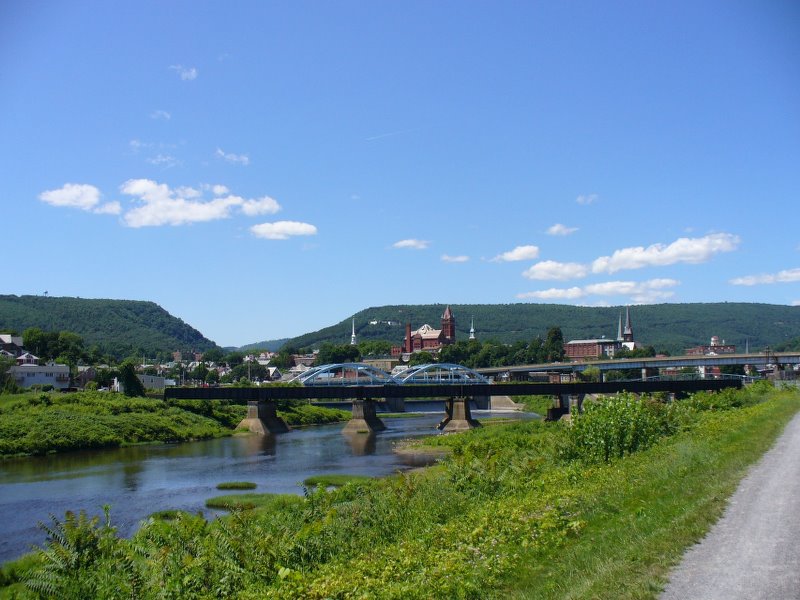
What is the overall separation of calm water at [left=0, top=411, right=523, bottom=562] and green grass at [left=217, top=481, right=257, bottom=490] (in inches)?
23.2

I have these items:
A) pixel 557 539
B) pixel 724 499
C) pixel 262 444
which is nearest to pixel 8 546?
pixel 557 539

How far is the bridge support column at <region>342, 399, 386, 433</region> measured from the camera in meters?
75.1

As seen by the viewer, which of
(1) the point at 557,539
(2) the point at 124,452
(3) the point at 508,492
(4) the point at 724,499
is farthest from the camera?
(2) the point at 124,452

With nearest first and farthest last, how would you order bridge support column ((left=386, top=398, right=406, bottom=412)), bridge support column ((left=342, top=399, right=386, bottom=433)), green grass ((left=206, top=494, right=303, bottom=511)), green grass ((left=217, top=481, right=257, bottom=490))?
green grass ((left=206, top=494, right=303, bottom=511))
green grass ((left=217, top=481, right=257, bottom=490))
bridge support column ((left=342, top=399, right=386, bottom=433))
bridge support column ((left=386, top=398, right=406, bottom=412))

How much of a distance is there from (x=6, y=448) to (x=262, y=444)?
69.1 ft

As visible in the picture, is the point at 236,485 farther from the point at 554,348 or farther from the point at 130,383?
the point at 554,348

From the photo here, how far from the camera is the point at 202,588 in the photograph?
453 inches

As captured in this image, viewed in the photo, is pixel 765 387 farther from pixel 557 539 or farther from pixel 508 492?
pixel 557 539

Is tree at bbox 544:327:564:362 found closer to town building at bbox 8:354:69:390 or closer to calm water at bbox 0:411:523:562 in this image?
town building at bbox 8:354:69:390

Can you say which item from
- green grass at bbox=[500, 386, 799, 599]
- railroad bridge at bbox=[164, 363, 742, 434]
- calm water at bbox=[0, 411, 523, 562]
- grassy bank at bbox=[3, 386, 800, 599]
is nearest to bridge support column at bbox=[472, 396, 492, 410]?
railroad bridge at bbox=[164, 363, 742, 434]

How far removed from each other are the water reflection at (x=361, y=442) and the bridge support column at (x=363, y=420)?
155 cm

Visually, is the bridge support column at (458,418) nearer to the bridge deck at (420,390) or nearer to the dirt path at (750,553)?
the bridge deck at (420,390)

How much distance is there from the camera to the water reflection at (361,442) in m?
55.5

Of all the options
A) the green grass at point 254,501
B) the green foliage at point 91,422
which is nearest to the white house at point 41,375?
the green foliage at point 91,422
